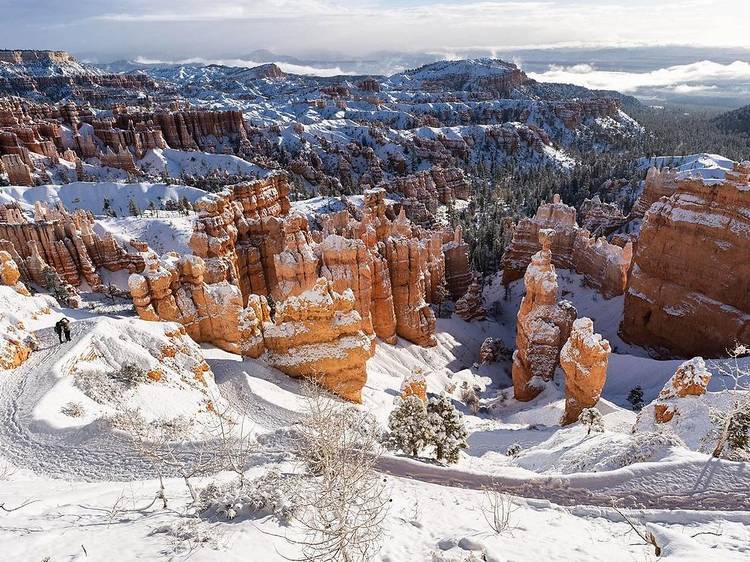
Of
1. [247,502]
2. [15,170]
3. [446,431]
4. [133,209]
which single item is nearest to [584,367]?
[446,431]

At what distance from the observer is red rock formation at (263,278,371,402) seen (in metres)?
22.2

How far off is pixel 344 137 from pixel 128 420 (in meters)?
133

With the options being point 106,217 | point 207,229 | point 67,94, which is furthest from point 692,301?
point 67,94

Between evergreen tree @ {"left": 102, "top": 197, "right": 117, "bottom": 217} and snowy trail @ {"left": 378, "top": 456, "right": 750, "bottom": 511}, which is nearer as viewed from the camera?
snowy trail @ {"left": 378, "top": 456, "right": 750, "bottom": 511}

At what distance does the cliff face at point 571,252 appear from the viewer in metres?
44.5

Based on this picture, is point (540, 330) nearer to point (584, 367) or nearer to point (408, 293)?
point (584, 367)

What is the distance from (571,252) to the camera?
51000mm

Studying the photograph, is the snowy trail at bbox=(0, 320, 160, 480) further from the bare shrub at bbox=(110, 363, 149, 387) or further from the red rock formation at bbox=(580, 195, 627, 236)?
the red rock formation at bbox=(580, 195, 627, 236)

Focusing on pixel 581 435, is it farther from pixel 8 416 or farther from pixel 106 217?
pixel 106 217

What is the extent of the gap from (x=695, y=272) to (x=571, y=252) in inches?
654

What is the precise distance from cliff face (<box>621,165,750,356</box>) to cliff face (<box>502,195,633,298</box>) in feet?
17.6

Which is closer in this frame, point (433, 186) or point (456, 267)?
point (456, 267)

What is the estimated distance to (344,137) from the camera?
136750 millimetres

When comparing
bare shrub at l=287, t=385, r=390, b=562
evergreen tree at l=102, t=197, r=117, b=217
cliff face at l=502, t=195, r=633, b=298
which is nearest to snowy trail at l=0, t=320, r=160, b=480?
bare shrub at l=287, t=385, r=390, b=562
